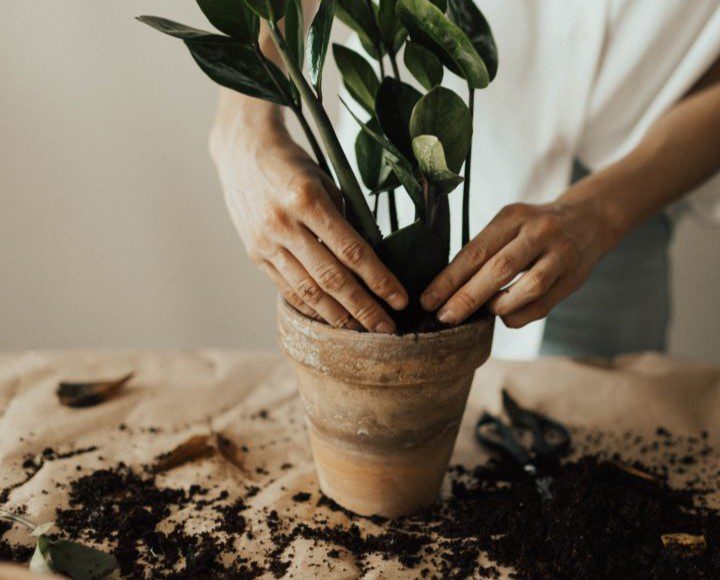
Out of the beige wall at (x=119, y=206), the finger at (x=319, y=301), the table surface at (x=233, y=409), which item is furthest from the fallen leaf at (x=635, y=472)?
the beige wall at (x=119, y=206)

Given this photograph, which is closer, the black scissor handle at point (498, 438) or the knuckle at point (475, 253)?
the knuckle at point (475, 253)

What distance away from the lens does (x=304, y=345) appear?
2.11ft

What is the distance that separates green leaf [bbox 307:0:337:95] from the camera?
0.60 meters

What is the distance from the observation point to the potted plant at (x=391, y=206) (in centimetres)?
59

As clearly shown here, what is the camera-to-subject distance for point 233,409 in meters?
0.91

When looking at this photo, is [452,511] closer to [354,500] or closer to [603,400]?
[354,500]

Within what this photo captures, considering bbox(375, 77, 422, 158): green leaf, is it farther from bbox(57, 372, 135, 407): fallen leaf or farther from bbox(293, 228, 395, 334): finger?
bbox(57, 372, 135, 407): fallen leaf

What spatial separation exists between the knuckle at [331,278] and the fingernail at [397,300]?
4cm

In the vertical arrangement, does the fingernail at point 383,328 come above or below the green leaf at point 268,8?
below

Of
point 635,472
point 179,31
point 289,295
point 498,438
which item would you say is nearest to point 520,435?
point 498,438

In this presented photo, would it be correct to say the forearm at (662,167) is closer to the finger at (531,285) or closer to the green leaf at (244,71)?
the finger at (531,285)

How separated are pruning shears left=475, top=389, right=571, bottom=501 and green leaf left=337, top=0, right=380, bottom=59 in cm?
46

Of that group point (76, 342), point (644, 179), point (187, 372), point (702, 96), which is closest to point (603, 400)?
point (644, 179)

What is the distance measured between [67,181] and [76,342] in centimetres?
42
